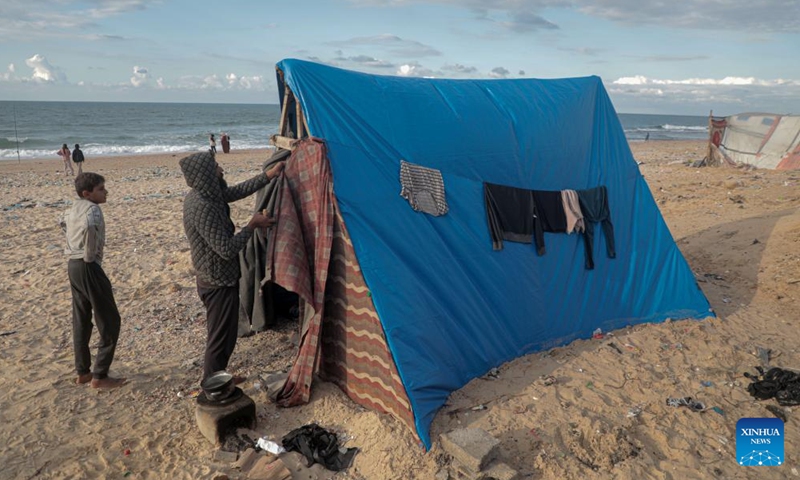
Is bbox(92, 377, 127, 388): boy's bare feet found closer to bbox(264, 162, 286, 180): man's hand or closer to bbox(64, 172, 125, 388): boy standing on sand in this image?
bbox(64, 172, 125, 388): boy standing on sand

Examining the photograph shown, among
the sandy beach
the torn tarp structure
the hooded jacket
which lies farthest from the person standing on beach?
the torn tarp structure

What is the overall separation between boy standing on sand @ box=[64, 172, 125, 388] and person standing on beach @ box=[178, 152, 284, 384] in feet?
2.94

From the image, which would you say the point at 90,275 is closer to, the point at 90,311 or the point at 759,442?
the point at 90,311

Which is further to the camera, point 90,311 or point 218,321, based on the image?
point 90,311

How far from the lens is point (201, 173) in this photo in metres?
4.17

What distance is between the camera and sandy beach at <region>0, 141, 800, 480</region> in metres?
3.92

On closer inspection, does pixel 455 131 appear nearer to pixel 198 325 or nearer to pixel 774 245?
pixel 198 325

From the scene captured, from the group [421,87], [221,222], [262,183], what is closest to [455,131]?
[421,87]

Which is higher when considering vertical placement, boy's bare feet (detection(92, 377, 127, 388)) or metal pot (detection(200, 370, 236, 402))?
metal pot (detection(200, 370, 236, 402))

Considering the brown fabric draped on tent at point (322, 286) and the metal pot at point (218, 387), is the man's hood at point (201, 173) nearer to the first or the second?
the brown fabric draped on tent at point (322, 286)

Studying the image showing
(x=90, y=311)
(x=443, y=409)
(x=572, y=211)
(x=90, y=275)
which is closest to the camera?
(x=443, y=409)

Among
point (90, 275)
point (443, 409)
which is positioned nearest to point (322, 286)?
point (443, 409)

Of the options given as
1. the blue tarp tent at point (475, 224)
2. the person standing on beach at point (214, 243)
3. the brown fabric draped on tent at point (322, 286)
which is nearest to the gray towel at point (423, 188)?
the blue tarp tent at point (475, 224)

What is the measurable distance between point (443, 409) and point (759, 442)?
99.3 inches
